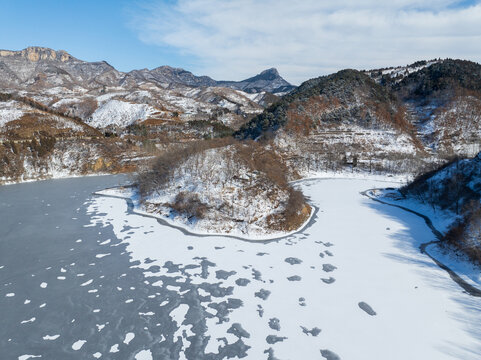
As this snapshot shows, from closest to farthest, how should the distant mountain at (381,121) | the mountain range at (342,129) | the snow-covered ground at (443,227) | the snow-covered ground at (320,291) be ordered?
the snow-covered ground at (320,291) → the snow-covered ground at (443,227) → the mountain range at (342,129) → the distant mountain at (381,121)

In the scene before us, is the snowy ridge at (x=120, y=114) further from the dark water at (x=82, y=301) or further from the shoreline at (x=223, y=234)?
the dark water at (x=82, y=301)

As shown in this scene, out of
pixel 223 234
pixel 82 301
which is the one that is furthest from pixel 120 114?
pixel 82 301

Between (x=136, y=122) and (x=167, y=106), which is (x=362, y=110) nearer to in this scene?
(x=136, y=122)

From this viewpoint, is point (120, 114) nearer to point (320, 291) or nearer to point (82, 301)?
point (82, 301)

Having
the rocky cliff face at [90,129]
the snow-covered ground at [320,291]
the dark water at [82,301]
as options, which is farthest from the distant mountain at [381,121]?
the dark water at [82,301]

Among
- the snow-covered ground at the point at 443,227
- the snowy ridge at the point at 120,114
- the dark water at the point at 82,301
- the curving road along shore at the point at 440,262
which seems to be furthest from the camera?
the snowy ridge at the point at 120,114

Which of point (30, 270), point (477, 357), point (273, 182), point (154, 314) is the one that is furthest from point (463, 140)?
point (30, 270)
